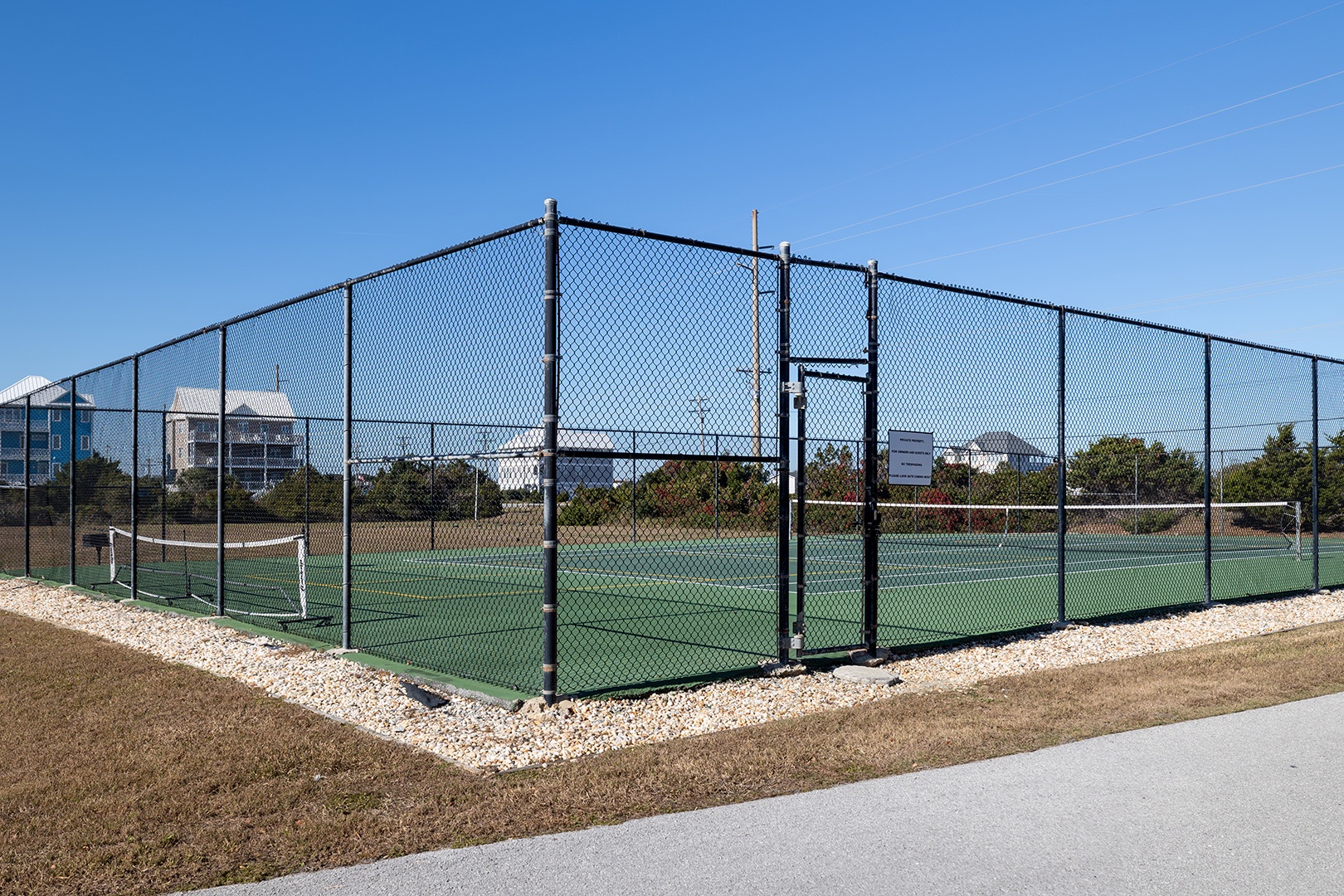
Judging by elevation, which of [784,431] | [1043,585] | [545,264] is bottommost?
[1043,585]

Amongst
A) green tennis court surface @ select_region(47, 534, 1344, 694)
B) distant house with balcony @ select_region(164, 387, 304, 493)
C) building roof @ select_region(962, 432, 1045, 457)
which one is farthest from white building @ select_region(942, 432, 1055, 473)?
distant house with balcony @ select_region(164, 387, 304, 493)

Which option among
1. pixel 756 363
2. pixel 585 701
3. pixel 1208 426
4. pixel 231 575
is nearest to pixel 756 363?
pixel 756 363

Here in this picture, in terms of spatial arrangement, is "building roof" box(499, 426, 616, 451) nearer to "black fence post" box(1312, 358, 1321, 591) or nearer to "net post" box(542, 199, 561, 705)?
"net post" box(542, 199, 561, 705)

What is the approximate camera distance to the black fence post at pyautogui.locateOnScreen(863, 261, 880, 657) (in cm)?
802

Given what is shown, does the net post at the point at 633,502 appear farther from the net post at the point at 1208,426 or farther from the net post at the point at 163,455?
the net post at the point at 163,455

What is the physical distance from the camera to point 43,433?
17609mm

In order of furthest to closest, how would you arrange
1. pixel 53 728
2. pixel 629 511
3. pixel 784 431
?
pixel 629 511, pixel 784 431, pixel 53 728

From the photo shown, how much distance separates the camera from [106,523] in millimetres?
15836

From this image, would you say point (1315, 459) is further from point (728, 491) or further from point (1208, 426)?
point (728, 491)

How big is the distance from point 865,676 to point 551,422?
9.79ft

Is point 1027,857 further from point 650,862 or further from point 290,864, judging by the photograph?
point 290,864

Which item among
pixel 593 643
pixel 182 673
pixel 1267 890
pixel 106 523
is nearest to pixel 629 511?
pixel 593 643

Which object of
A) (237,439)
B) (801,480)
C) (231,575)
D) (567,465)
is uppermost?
(237,439)

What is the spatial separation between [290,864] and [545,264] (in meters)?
3.66
